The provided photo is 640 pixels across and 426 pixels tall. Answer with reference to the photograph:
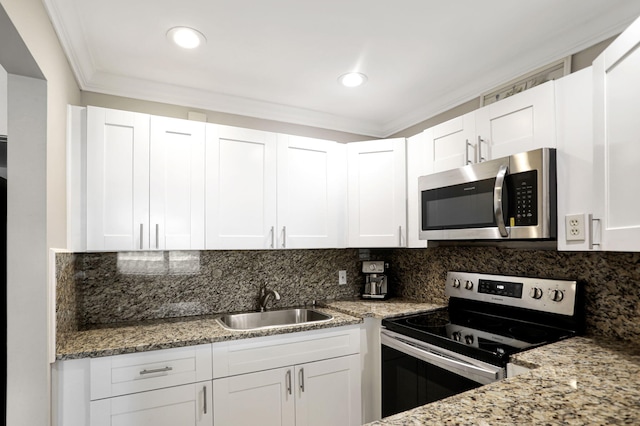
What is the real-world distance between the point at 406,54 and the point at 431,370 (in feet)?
5.38

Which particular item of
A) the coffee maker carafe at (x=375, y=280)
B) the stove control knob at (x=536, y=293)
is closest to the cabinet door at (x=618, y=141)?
the stove control knob at (x=536, y=293)

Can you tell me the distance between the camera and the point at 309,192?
8.25ft

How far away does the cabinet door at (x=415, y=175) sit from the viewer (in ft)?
7.91

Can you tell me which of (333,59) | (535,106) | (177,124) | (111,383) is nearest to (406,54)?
(333,59)

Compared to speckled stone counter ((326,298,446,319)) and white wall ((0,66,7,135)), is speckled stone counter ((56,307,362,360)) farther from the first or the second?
white wall ((0,66,7,135))

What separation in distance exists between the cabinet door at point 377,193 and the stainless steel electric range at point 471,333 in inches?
21.7

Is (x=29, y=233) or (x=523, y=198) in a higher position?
(x=523, y=198)

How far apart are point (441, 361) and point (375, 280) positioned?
1.17 meters

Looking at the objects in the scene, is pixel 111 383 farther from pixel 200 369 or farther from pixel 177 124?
pixel 177 124

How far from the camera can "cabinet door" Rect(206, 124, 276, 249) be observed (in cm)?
220

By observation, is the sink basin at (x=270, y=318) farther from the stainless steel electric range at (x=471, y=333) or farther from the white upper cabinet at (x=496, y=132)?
the white upper cabinet at (x=496, y=132)

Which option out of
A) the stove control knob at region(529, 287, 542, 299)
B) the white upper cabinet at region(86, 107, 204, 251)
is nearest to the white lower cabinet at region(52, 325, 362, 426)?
the white upper cabinet at region(86, 107, 204, 251)

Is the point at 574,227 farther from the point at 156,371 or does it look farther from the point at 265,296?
the point at 156,371

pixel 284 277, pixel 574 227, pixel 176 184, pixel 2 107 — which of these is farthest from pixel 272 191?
pixel 574 227
